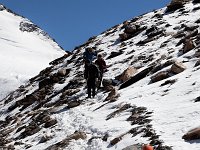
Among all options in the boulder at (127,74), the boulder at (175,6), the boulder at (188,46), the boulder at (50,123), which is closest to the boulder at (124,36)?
the boulder at (175,6)

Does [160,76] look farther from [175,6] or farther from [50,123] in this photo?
[175,6]

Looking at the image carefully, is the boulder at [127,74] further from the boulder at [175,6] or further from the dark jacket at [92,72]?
the boulder at [175,6]

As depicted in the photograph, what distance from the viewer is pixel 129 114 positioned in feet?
43.0

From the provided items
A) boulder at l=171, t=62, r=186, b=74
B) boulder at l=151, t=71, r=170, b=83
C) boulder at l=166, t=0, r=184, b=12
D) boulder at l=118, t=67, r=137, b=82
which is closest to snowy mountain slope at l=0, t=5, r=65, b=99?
boulder at l=166, t=0, r=184, b=12

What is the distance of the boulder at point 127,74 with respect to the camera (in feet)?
64.1

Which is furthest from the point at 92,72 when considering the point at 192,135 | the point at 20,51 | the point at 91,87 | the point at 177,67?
the point at 20,51

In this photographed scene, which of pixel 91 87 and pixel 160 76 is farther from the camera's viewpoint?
pixel 91 87

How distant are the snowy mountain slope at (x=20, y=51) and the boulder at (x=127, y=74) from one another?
26.2m

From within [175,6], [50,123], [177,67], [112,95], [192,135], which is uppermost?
[175,6]

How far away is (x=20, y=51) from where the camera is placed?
7438cm

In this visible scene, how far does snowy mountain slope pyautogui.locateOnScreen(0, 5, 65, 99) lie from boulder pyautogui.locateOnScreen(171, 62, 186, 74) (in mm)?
30070

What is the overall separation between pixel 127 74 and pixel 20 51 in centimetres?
5639

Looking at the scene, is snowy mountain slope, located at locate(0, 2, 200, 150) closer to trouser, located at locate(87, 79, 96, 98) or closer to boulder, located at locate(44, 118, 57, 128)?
boulder, located at locate(44, 118, 57, 128)

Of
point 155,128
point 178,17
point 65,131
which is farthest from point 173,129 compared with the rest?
point 178,17
